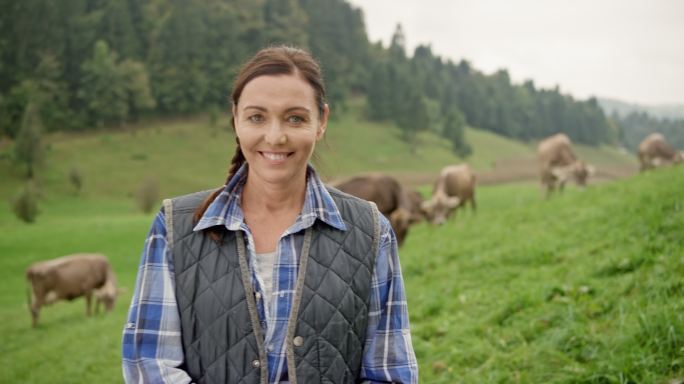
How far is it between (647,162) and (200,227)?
84.2 feet

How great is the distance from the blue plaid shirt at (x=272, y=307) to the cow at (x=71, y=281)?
16.3m

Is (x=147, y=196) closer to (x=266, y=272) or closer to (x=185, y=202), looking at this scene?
(x=185, y=202)

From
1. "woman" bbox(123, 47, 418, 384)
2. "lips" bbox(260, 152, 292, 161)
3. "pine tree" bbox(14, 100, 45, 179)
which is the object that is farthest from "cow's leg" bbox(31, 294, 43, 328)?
"pine tree" bbox(14, 100, 45, 179)

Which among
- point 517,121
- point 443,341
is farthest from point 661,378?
point 517,121

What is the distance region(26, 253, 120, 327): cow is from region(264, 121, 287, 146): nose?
16.6 meters

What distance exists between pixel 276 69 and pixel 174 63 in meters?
81.8

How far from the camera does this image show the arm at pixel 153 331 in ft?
7.48

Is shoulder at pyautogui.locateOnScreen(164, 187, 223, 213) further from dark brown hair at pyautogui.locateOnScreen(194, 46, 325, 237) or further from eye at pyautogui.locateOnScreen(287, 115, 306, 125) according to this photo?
eye at pyautogui.locateOnScreen(287, 115, 306, 125)

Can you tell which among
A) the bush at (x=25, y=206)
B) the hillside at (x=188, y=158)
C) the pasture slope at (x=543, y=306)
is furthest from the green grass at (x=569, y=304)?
the hillside at (x=188, y=158)

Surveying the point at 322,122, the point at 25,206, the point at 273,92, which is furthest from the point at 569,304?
the point at 25,206

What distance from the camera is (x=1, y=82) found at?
6950 cm

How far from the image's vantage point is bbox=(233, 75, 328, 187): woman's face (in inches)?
94.8

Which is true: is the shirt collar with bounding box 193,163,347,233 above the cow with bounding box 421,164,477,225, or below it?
above

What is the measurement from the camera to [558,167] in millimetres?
24500
